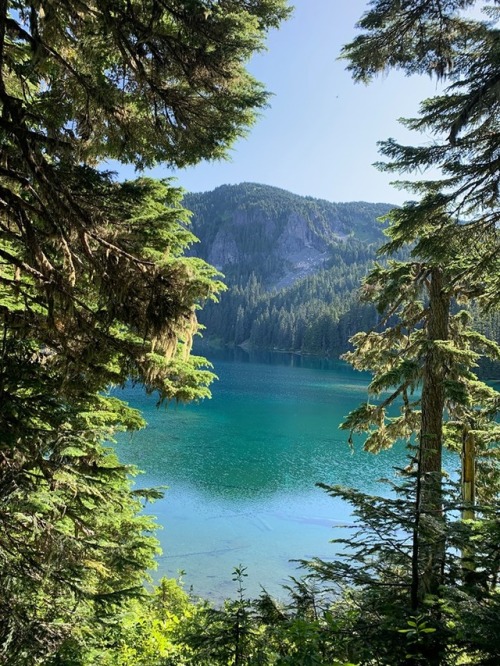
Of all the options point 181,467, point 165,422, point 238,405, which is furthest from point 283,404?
point 181,467

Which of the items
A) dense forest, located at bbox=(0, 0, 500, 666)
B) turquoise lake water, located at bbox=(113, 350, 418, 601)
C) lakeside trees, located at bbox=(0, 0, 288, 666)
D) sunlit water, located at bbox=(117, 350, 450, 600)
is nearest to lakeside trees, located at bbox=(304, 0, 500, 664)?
dense forest, located at bbox=(0, 0, 500, 666)

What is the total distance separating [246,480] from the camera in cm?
2362

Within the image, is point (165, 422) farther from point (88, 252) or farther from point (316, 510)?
point (88, 252)

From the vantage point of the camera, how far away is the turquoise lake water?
15945 mm

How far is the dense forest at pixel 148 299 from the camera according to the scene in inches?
134

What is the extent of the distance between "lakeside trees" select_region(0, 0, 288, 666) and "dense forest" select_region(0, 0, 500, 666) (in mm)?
23

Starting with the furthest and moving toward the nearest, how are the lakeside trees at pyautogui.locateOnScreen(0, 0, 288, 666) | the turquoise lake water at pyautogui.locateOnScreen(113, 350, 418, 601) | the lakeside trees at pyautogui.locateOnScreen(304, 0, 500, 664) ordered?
the turquoise lake water at pyautogui.locateOnScreen(113, 350, 418, 601)
the lakeside trees at pyautogui.locateOnScreen(0, 0, 288, 666)
the lakeside trees at pyautogui.locateOnScreen(304, 0, 500, 664)

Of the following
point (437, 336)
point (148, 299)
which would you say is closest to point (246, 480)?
point (437, 336)

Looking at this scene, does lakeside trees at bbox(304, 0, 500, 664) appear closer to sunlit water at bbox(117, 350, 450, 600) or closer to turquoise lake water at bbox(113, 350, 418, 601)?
sunlit water at bbox(117, 350, 450, 600)

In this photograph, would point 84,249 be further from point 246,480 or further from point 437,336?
point 246,480

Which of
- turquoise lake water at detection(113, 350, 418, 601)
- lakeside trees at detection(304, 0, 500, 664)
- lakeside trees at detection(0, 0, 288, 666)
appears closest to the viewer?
lakeside trees at detection(304, 0, 500, 664)

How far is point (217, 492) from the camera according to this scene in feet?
71.9

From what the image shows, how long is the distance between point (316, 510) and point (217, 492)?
15.9ft

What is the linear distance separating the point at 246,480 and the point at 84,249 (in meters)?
21.4
